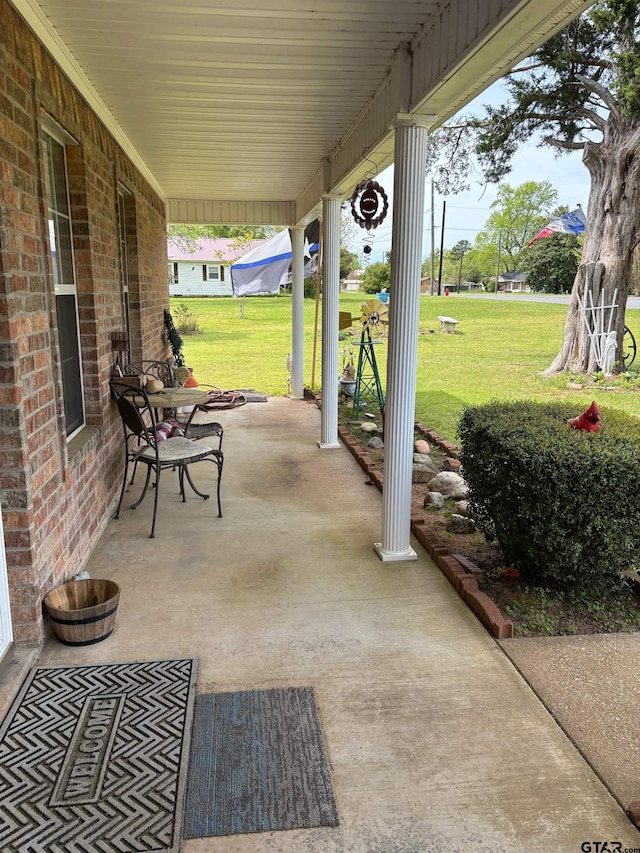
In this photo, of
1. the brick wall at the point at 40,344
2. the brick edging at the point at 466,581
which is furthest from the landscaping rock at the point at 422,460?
the brick wall at the point at 40,344

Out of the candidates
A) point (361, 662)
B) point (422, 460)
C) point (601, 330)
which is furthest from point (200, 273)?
point (361, 662)

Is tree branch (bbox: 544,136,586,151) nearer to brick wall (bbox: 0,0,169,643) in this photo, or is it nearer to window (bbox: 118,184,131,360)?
window (bbox: 118,184,131,360)

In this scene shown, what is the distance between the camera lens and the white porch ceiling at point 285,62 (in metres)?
2.52

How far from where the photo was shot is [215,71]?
3408 millimetres

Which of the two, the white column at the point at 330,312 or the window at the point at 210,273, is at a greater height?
the window at the point at 210,273

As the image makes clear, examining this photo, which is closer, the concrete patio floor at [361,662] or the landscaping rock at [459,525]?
the concrete patio floor at [361,662]

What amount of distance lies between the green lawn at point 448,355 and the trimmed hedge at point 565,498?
0.70 metres

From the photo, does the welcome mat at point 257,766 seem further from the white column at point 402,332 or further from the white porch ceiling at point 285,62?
the white porch ceiling at point 285,62

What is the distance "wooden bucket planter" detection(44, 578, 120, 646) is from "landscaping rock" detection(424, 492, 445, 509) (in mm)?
2392

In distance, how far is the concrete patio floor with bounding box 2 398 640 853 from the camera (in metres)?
1.80

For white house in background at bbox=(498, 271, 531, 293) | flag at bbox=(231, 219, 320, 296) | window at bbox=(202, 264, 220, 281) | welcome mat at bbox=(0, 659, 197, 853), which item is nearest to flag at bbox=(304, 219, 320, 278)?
flag at bbox=(231, 219, 320, 296)

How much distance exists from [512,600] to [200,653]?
155cm

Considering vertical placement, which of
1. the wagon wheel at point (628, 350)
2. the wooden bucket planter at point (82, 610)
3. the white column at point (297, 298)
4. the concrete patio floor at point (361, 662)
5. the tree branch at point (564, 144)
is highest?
the tree branch at point (564, 144)

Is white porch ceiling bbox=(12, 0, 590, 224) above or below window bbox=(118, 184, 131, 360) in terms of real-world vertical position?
above
